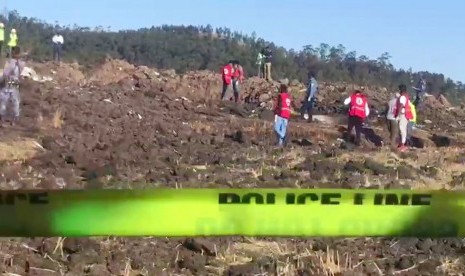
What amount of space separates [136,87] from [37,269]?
25008 mm

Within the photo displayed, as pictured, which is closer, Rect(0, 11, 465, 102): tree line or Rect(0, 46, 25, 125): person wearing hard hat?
Rect(0, 46, 25, 125): person wearing hard hat

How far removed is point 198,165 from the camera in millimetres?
14297

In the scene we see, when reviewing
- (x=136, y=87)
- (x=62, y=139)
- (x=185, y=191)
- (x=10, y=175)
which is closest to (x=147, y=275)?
(x=185, y=191)

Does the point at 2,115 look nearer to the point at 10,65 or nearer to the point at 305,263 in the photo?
the point at 10,65

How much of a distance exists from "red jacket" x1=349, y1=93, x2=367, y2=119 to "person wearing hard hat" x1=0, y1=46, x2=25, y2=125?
6825mm

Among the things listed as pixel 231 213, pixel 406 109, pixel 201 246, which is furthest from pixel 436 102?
pixel 231 213

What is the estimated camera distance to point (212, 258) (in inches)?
274

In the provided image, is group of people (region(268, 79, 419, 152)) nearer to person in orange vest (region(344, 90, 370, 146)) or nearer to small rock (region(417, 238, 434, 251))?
person in orange vest (region(344, 90, 370, 146))

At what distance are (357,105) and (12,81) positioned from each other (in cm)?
706

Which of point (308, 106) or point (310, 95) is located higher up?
point (310, 95)

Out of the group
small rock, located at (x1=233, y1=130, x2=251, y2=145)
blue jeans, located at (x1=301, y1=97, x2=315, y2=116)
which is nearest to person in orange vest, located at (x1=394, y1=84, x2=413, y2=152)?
small rock, located at (x1=233, y1=130, x2=251, y2=145)

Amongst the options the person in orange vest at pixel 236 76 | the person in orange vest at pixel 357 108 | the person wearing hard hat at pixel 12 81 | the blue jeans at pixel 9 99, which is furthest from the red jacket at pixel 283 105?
the person in orange vest at pixel 236 76

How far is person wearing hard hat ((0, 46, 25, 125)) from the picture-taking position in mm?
16516

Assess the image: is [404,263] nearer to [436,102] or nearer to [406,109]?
[406,109]
